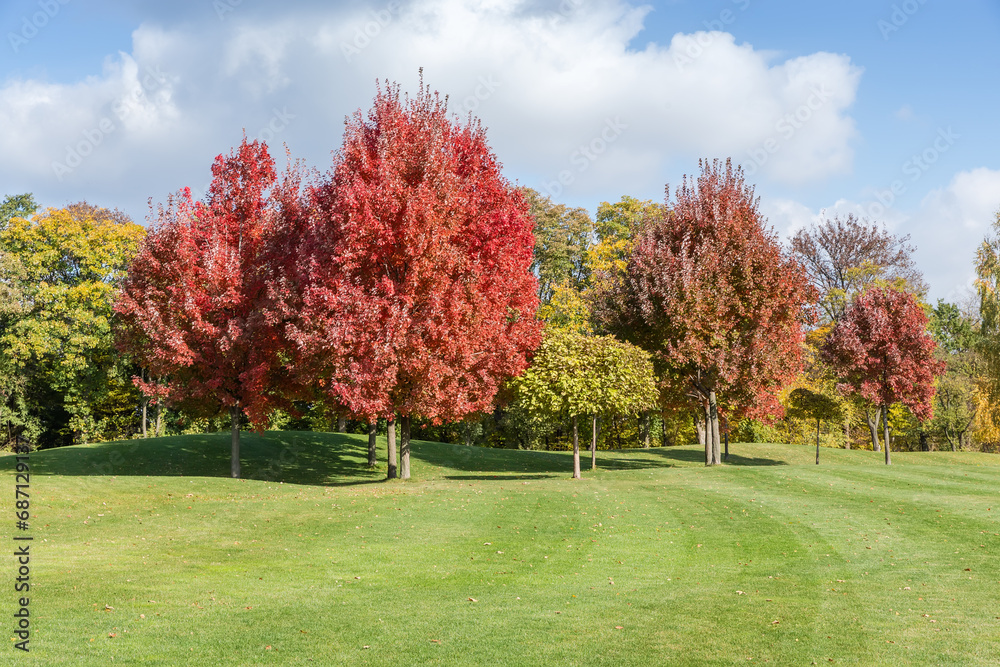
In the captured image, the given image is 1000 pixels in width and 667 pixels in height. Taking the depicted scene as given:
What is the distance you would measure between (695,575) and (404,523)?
25.7 feet

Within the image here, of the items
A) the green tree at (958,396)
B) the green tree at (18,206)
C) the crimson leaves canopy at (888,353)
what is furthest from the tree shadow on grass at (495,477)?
the green tree at (18,206)

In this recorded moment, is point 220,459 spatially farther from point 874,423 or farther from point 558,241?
point 874,423

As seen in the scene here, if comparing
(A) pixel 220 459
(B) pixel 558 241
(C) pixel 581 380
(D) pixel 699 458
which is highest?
(B) pixel 558 241

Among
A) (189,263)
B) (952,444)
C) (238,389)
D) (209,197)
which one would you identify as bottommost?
(952,444)

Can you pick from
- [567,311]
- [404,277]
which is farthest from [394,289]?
[567,311]

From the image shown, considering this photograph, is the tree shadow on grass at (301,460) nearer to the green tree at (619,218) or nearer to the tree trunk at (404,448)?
the tree trunk at (404,448)

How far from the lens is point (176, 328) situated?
86.7 ft

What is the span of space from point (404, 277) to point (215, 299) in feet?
23.8

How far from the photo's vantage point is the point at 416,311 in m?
25.0

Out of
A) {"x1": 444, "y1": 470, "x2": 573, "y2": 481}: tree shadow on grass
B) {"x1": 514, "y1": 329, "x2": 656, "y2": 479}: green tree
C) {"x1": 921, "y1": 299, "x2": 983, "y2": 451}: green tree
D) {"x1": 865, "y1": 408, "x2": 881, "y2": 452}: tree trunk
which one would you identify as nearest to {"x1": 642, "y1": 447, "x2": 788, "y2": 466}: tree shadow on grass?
{"x1": 865, "y1": 408, "x2": 881, "y2": 452}: tree trunk

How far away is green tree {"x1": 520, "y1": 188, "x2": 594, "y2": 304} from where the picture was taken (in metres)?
53.6

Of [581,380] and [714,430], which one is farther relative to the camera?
[714,430]

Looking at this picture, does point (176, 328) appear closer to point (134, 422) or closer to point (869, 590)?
point (869, 590)

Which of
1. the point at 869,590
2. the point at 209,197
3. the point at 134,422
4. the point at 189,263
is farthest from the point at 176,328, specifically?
the point at 134,422
